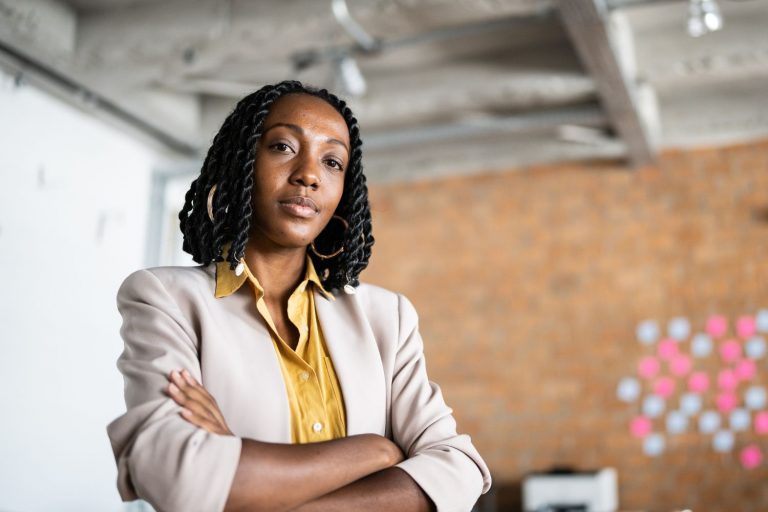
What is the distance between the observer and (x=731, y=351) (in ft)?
18.5

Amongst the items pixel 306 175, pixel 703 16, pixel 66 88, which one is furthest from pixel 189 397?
pixel 66 88

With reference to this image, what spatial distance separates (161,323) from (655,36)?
176 inches

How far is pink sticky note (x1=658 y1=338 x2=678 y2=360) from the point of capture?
227 inches

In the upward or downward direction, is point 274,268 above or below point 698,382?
above

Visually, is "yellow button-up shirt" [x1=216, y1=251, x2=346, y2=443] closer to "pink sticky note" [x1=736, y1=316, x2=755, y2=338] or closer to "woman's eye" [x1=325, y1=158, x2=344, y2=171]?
"woman's eye" [x1=325, y1=158, x2=344, y2=171]

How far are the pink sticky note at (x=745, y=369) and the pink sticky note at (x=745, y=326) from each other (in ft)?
0.57

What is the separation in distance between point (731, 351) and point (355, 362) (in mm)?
4864

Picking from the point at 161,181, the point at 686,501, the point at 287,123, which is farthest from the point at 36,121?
the point at 686,501

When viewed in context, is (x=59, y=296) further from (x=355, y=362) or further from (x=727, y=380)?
(x=727, y=380)

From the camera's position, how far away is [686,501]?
558 centimetres

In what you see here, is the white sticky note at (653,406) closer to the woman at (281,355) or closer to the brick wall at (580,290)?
the brick wall at (580,290)

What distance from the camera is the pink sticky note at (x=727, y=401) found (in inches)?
220

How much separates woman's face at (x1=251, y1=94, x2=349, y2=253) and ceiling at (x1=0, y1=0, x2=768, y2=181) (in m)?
2.40

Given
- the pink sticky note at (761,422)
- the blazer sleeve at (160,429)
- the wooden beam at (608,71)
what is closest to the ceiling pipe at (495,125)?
the wooden beam at (608,71)
